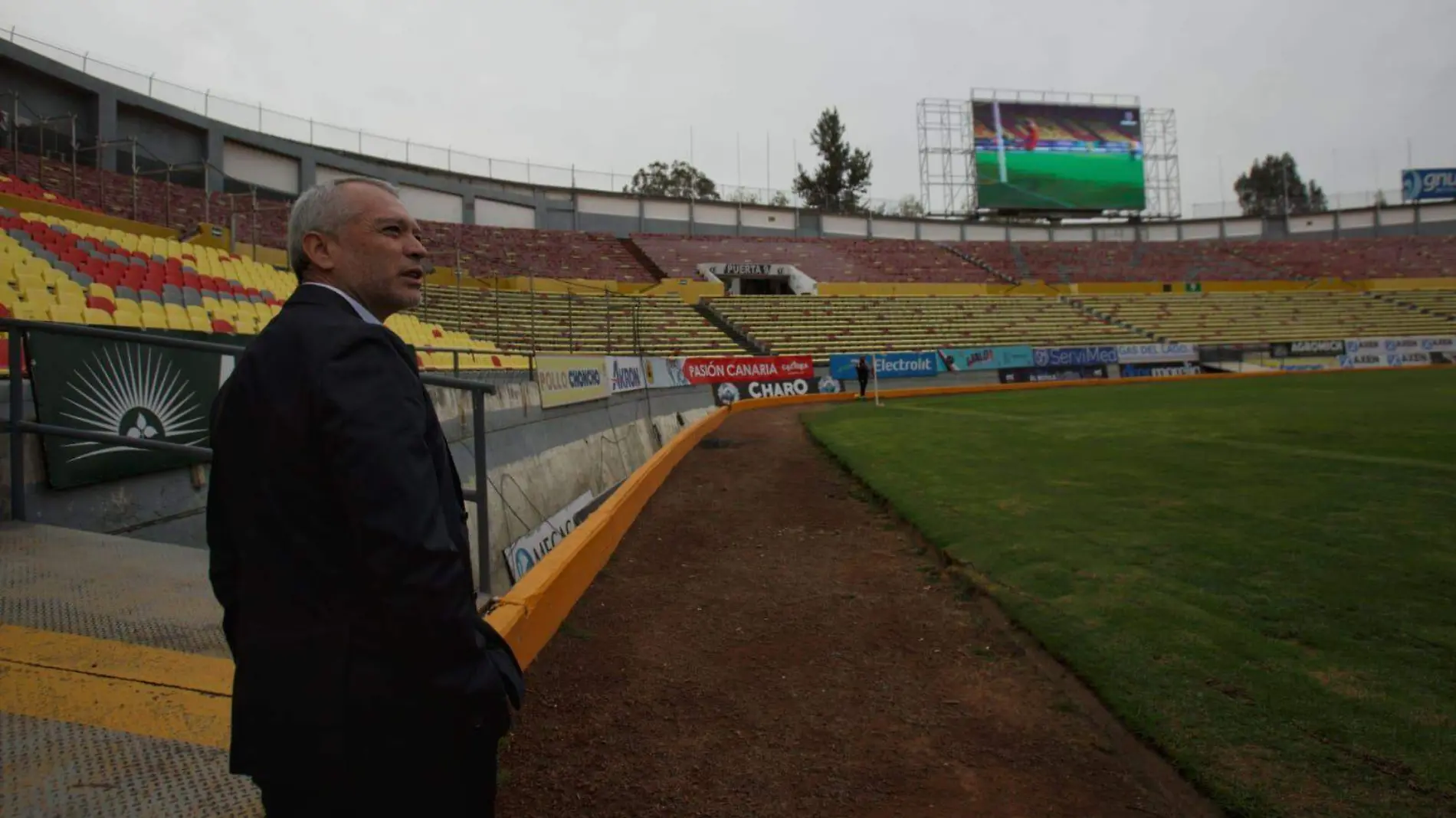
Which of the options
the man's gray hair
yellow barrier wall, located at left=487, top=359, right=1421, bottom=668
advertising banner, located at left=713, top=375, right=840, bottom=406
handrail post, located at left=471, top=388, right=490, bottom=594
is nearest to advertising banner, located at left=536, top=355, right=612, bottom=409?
yellow barrier wall, located at left=487, top=359, right=1421, bottom=668

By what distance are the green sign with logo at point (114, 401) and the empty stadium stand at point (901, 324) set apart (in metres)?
26.2

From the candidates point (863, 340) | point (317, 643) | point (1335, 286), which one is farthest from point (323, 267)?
point (1335, 286)

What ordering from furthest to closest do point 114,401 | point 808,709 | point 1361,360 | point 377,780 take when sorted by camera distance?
1. point 1361,360
2. point 114,401
3. point 808,709
4. point 377,780

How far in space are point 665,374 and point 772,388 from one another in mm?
7949

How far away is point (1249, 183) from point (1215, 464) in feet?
344

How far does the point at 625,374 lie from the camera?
15.3 metres

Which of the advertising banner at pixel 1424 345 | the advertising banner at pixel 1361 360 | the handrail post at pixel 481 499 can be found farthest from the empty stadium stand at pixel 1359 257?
the handrail post at pixel 481 499

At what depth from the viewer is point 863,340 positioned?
33.4 meters

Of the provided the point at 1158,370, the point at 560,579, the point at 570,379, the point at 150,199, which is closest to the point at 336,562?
the point at 560,579

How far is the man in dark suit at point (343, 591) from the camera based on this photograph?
1471 mm

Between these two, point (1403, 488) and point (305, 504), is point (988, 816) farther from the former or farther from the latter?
point (1403, 488)

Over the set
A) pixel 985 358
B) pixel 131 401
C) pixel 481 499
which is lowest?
pixel 481 499

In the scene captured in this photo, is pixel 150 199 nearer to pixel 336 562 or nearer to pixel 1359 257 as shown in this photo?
pixel 336 562

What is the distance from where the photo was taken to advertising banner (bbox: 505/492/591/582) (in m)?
6.36
